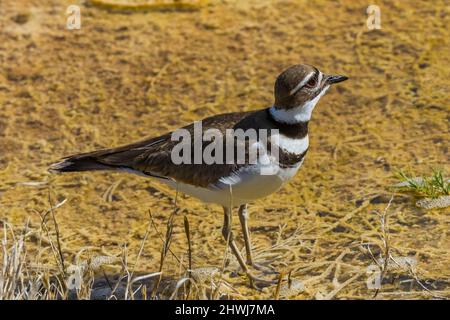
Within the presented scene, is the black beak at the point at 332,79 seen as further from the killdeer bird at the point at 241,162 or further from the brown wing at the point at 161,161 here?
the brown wing at the point at 161,161

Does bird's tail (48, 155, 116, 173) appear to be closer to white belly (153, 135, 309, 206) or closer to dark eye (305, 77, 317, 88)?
white belly (153, 135, 309, 206)

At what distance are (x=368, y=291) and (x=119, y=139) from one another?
2865 mm

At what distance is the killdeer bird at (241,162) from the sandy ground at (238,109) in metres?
0.54

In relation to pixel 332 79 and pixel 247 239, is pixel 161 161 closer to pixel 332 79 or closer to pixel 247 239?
pixel 247 239

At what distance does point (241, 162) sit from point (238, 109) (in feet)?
7.69

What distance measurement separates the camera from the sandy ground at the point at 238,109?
6008mm

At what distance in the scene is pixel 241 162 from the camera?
5.48 metres

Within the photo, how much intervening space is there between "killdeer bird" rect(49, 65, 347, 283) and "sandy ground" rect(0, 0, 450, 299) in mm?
543

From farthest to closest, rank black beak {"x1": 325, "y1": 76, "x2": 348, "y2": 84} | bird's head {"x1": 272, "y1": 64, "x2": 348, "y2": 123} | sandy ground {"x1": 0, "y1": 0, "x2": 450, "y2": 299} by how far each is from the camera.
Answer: sandy ground {"x1": 0, "y1": 0, "x2": 450, "y2": 299}, black beak {"x1": 325, "y1": 76, "x2": 348, "y2": 84}, bird's head {"x1": 272, "y1": 64, "x2": 348, "y2": 123}

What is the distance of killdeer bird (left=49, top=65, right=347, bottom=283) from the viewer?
5480 millimetres

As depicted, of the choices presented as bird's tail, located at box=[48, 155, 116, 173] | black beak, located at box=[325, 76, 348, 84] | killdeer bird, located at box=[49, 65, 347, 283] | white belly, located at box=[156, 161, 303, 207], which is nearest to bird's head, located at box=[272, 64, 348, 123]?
killdeer bird, located at box=[49, 65, 347, 283]

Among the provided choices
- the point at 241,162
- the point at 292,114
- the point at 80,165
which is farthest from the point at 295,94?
the point at 80,165

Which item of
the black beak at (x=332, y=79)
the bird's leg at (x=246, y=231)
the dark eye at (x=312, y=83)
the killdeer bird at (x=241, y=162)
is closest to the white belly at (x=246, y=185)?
the killdeer bird at (x=241, y=162)
